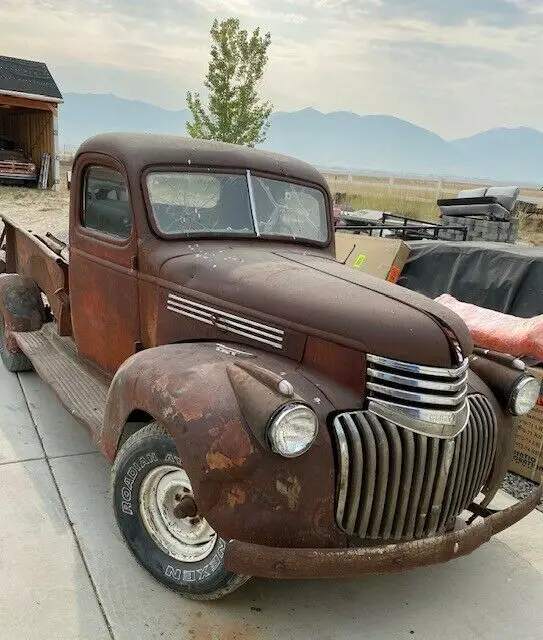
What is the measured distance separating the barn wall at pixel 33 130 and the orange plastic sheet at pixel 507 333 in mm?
17979

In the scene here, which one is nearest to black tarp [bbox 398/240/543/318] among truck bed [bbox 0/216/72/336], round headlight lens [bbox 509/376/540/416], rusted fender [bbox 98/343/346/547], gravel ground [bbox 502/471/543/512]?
gravel ground [bbox 502/471/543/512]

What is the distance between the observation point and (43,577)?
2.74 m

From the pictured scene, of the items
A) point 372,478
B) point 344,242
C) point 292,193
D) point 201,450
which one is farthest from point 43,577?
point 344,242

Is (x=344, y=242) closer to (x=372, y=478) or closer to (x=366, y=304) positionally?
(x=366, y=304)

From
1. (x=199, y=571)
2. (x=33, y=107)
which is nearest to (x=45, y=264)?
Answer: (x=199, y=571)

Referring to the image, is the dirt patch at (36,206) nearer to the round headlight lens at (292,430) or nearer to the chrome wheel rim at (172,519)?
the chrome wheel rim at (172,519)

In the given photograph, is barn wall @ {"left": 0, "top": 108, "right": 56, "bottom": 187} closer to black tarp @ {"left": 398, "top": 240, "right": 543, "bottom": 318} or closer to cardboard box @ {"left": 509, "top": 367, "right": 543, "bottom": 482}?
black tarp @ {"left": 398, "top": 240, "right": 543, "bottom": 318}

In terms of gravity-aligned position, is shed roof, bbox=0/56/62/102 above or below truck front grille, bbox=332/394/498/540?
above

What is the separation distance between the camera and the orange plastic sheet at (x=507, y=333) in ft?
14.2

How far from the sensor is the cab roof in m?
3.53

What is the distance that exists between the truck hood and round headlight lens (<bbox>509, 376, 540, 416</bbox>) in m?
0.43

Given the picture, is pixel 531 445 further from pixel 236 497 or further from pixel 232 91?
pixel 232 91

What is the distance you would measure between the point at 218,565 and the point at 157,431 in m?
0.60

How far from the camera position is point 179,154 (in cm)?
360
